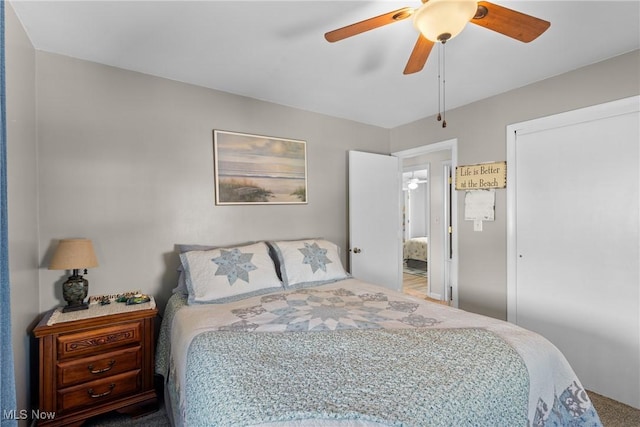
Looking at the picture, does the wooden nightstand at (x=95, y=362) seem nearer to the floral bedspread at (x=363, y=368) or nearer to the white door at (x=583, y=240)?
the floral bedspread at (x=363, y=368)

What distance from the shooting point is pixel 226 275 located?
6.97ft

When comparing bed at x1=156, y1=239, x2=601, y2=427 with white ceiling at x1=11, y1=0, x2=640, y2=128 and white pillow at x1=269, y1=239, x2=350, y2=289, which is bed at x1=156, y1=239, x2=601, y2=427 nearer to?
white pillow at x1=269, y1=239, x2=350, y2=289

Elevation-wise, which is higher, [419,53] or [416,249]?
[419,53]

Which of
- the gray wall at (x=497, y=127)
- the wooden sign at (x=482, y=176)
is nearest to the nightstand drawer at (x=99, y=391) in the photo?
the gray wall at (x=497, y=127)

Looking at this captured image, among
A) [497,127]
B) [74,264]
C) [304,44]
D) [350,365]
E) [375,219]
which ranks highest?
[304,44]

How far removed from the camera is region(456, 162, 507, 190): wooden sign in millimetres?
2696

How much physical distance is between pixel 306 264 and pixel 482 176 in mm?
1855

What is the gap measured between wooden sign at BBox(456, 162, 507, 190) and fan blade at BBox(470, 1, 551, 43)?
61.7 inches

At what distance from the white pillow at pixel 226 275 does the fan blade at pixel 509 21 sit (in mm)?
1961

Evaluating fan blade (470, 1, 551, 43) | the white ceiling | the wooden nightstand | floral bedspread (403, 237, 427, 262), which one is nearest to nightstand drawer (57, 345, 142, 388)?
the wooden nightstand

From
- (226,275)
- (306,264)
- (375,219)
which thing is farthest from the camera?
(375,219)

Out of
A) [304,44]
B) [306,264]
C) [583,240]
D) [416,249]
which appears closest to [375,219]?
[306,264]

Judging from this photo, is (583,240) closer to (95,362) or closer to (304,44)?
(304,44)

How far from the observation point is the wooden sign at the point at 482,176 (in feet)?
8.85
